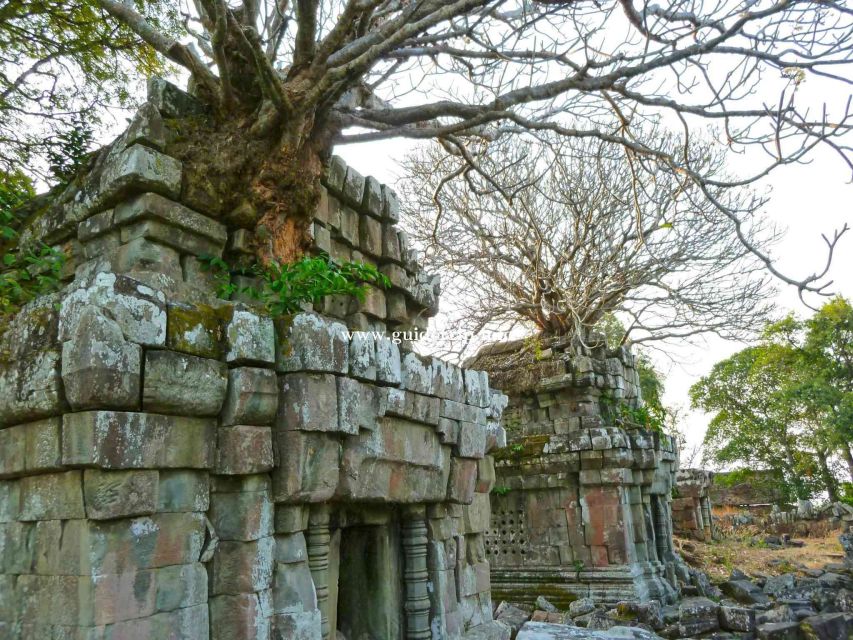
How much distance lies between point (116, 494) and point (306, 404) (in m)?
0.98

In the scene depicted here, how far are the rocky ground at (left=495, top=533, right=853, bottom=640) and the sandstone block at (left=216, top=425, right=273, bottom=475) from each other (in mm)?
4993

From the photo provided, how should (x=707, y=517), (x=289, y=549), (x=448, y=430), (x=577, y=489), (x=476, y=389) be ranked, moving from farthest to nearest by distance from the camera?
(x=707, y=517) < (x=577, y=489) < (x=476, y=389) < (x=448, y=430) < (x=289, y=549)

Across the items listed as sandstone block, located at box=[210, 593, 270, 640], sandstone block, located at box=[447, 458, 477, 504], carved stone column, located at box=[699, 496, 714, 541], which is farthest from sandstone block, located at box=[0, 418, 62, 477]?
carved stone column, located at box=[699, 496, 714, 541]

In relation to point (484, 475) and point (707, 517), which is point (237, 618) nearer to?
point (484, 475)

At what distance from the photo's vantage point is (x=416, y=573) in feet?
14.6

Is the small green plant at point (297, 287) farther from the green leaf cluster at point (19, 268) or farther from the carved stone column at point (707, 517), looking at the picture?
the carved stone column at point (707, 517)

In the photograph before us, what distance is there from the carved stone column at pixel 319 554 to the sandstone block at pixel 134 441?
2.64ft

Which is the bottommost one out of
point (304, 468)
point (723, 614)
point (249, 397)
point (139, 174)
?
point (723, 614)

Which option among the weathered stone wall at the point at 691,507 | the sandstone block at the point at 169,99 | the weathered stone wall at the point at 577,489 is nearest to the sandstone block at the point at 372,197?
the sandstone block at the point at 169,99

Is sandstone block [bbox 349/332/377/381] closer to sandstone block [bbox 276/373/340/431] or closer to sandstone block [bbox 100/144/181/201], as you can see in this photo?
sandstone block [bbox 276/373/340/431]

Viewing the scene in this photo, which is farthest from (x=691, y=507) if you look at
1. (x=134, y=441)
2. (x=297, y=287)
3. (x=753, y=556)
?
(x=134, y=441)

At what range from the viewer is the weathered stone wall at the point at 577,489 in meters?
9.81

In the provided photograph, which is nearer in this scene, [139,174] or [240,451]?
[240,451]

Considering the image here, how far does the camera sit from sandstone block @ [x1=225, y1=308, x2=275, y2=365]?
3.15 m
